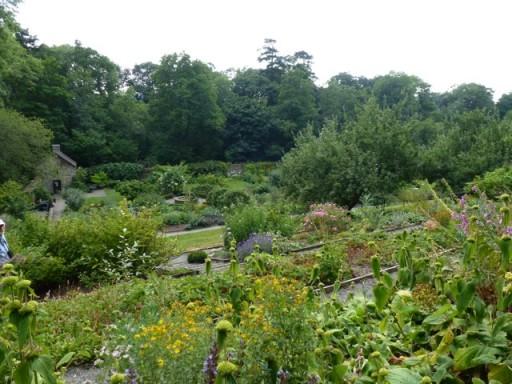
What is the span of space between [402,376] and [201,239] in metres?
14.2

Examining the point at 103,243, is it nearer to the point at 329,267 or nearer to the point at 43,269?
the point at 43,269

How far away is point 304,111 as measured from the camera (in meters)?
53.1

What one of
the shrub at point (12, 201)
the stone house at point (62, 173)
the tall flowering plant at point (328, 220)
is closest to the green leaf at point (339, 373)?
the tall flowering plant at point (328, 220)

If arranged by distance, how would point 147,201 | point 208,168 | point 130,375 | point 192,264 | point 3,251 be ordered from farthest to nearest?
point 208,168
point 147,201
point 192,264
point 3,251
point 130,375

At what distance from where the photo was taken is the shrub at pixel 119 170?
1623 inches

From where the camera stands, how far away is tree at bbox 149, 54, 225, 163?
4775 centimetres

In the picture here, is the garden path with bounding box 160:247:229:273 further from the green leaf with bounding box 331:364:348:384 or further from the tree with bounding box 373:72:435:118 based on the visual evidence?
the tree with bounding box 373:72:435:118

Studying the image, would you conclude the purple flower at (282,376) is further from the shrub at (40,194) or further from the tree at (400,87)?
the tree at (400,87)

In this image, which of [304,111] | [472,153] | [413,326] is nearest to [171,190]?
[472,153]

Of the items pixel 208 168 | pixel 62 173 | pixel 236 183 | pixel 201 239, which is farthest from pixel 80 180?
pixel 201 239

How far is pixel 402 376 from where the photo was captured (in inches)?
88.2

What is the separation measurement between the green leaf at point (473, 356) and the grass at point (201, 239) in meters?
11.7

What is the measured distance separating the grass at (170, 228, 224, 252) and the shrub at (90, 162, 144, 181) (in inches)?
974

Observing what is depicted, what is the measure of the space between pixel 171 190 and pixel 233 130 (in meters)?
20.6
